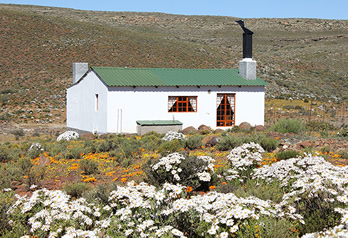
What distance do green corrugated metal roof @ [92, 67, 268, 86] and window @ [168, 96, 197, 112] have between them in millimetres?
804

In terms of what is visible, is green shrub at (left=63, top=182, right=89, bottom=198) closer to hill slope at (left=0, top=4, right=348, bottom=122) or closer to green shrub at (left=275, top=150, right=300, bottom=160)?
green shrub at (left=275, top=150, right=300, bottom=160)

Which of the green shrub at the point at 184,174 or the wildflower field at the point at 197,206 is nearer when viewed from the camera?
the wildflower field at the point at 197,206

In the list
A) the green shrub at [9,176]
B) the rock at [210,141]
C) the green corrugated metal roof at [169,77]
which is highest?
the green corrugated metal roof at [169,77]

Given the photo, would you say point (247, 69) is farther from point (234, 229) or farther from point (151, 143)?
point (234, 229)

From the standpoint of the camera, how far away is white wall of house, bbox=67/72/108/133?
22984mm

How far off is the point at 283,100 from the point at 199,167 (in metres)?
35.2

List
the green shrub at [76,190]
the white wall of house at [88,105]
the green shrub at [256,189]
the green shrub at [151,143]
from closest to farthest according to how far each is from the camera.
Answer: the green shrub at [256,189]
the green shrub at [76,190]
the green shrub at [151,143]
the white wall of house at [88,105]

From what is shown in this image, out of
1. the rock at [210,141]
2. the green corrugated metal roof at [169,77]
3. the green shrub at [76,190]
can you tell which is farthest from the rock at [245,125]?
the green shrub at [76,190]

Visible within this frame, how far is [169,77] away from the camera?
24.5 metres

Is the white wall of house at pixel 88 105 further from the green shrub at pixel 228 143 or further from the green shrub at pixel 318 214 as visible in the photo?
the green shrub at pixel 318 214

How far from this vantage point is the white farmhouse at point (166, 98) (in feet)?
74.3

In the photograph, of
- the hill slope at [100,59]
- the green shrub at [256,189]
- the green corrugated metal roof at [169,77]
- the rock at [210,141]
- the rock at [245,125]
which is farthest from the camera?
the hill slope at [100,59]

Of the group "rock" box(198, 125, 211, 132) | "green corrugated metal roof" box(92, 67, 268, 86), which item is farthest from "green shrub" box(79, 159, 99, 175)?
"rock" box(198, 125, 211, 132)

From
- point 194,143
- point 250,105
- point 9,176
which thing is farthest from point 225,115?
point 9,176
